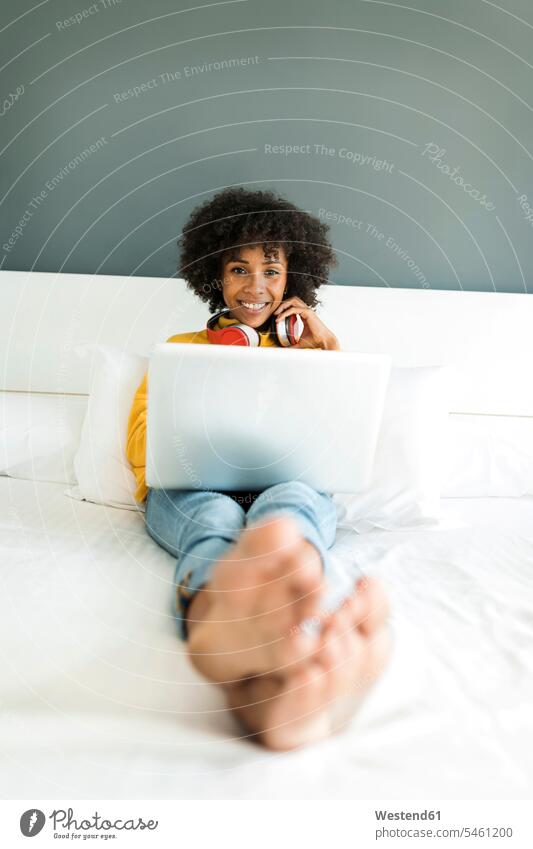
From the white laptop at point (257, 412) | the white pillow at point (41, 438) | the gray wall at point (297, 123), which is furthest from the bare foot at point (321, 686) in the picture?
the gray wall at point (297, 123)

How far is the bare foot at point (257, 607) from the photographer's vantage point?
511 mm

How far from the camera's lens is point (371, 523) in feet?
3.43

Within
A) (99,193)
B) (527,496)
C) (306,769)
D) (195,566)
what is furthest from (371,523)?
(99,193)

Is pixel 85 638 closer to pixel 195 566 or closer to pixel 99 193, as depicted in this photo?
pixel 195 566

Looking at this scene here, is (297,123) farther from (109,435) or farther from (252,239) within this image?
(109,435)

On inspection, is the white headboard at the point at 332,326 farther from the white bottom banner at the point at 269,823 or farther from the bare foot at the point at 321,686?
the white bottom banner at the point at 269,823

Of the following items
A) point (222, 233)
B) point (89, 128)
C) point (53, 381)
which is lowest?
point (53, 381)

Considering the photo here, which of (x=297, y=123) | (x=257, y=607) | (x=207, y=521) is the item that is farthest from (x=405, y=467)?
(x=297, y=123)

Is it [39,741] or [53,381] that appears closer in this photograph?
[39,741]

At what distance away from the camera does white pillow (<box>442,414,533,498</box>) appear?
119 cm

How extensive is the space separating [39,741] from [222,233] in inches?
40.0

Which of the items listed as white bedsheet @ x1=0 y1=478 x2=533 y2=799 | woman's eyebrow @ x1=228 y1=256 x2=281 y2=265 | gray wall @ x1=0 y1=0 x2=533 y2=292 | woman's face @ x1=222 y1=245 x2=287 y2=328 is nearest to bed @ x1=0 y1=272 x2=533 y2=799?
white bedsheet @ x1=0 y1=478 x2=533 y2=799

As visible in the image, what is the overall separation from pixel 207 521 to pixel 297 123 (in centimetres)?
106

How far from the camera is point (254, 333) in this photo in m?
1.11
